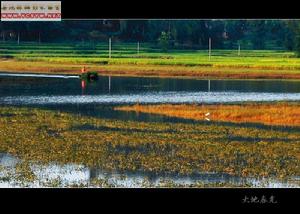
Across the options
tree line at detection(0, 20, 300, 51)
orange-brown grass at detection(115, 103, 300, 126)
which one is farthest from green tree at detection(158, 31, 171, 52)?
orange-brown grass at detection(115, 103, 300, 126)

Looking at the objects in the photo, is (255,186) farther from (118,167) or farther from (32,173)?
(32,173)

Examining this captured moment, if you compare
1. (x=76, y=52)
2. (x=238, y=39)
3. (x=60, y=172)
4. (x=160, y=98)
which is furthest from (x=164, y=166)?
(x=238, y=39)

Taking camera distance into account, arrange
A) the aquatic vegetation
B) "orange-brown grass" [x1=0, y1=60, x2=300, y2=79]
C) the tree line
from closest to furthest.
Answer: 1. the aquatic vegetation
2. "orange-brown grass" [x1=0, y1=60, x2=300, y2=79]
3. the tree line

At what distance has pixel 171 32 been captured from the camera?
78.8 meters

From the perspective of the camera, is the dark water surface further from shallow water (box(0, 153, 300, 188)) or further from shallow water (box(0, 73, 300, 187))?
shallow water (box(0, 153, 300, 188))

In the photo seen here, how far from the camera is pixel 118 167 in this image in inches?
723

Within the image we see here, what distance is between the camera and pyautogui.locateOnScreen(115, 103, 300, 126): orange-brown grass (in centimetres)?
2733

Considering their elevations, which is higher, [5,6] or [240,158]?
[5,6]

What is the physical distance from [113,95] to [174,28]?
42.3m

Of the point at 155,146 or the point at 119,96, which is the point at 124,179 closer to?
the point at 155,146

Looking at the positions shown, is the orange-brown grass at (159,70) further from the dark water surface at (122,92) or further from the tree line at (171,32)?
the tree line at (171,32)

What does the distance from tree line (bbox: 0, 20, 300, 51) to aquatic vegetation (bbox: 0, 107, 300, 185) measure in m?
40.5

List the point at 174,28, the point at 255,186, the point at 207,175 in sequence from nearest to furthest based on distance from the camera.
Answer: the point at 255,186
the point at 207,175
the point at 174,28

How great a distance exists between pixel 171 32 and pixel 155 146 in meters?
58.1
